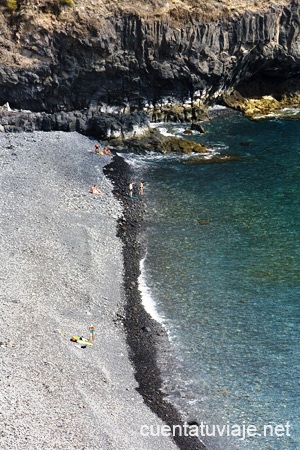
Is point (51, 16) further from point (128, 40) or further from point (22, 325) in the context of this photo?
point (22, 325)

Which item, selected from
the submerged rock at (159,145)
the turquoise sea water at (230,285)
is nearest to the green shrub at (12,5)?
the submerged rock at (159,145)

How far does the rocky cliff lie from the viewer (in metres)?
65.7

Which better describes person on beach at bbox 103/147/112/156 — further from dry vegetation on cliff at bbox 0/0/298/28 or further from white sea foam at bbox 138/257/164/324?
white sea foam at bbox 138/257/164/324

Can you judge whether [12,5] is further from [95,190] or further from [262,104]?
[262,104]

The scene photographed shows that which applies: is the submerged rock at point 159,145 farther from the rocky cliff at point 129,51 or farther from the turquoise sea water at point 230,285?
the rocky cliff at point 129,51

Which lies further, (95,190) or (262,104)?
(262,104)

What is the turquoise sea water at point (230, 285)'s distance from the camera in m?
28.2

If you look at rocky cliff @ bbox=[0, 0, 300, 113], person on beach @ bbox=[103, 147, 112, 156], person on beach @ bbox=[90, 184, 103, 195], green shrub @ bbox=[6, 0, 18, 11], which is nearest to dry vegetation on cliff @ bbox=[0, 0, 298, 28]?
green shrub @ bbox=[6, 0, 18, 11]

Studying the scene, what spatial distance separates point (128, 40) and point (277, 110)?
2144 cm

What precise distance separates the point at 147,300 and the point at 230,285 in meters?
5.21

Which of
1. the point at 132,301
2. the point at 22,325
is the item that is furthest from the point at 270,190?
the point at 22,325

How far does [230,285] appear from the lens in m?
37.9

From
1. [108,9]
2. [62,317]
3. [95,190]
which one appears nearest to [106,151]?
[95,190]

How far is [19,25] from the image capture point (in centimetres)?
6519
